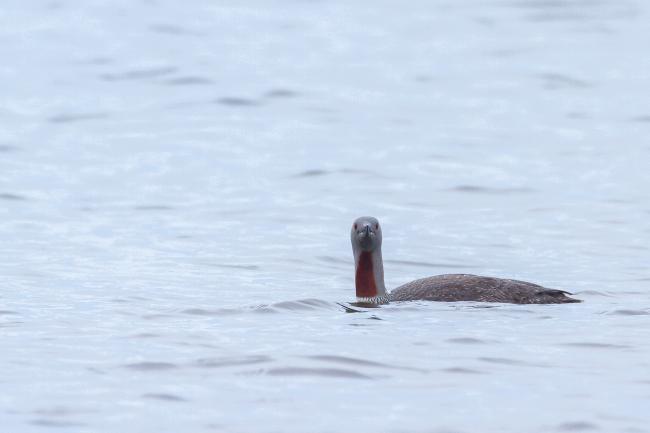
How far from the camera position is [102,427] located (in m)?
10.0

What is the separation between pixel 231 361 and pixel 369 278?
3827 millimetres

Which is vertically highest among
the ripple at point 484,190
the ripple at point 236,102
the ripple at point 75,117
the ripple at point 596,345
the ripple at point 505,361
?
the ripple at point 236,102

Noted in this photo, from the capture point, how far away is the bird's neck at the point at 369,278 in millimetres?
15438

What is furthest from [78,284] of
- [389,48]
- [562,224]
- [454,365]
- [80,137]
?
[389,48]

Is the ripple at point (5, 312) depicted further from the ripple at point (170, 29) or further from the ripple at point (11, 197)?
the ripple at point (170, 29)

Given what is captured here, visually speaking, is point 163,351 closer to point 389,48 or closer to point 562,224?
point 562,224

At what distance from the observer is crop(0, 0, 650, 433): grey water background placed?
11.0 m

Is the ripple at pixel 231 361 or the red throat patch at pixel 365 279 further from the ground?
the red throat patch at pixel 365 279

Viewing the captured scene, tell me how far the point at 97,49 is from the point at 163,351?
27.5 m

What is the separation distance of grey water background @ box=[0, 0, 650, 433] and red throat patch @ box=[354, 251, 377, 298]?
0.53m

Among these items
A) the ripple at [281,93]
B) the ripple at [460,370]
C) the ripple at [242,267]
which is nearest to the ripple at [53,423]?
the ripple at [460,370]

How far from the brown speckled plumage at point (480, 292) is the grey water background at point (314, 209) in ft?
0.71

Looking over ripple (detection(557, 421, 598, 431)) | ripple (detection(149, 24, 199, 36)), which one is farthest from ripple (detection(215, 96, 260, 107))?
ripple (detection(557, 421, 598, 431))

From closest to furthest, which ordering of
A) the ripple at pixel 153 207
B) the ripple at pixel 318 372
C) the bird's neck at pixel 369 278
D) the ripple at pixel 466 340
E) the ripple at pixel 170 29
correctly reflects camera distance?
the ripple at pixel 318 372 < the ripple at pixel 466 340 < the bird's neck at pixel 369 278 < the ripple at pixel 153 207 < the ripple at pixel 170 29
